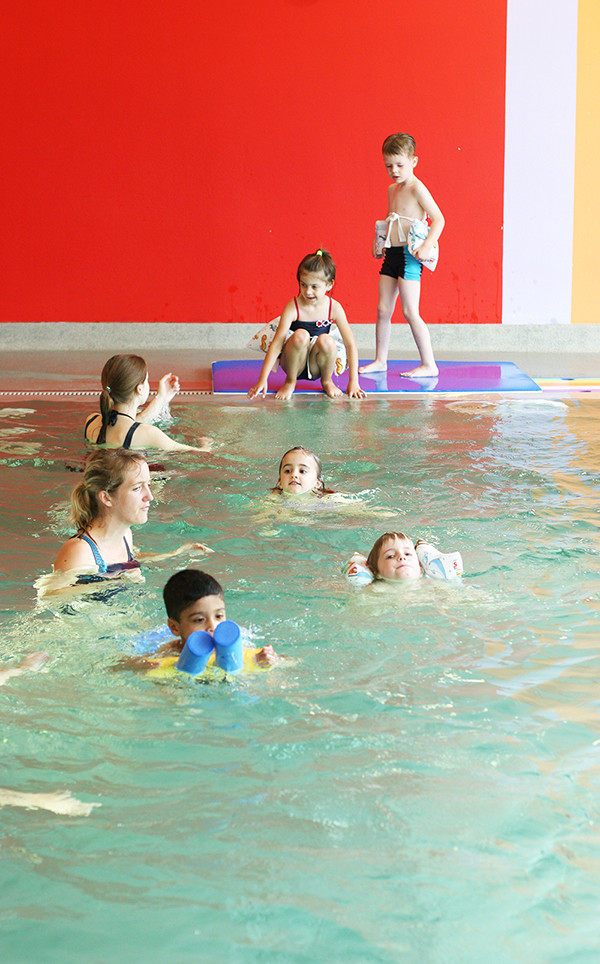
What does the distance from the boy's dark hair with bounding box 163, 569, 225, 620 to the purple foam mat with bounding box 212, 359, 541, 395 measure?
15.7ft

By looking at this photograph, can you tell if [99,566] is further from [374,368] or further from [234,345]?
[234,345]

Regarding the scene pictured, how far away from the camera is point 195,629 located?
2904 mm

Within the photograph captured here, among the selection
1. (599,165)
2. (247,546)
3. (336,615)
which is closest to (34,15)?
(599,165)

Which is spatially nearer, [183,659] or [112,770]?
[112,770]

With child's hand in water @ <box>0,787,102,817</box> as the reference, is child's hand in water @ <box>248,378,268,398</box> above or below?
above

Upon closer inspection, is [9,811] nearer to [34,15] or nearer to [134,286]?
[134,286]

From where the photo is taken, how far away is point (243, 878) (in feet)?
6.80

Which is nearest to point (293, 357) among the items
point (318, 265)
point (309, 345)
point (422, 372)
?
point (309, 345)

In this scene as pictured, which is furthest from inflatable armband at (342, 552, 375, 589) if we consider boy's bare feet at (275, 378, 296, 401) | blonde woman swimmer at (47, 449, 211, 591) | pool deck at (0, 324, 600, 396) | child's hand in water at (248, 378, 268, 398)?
pool deck at (0, 324, 600, 396)

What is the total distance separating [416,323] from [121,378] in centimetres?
339

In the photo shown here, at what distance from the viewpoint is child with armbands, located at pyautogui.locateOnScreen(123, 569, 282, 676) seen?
8.97 ft

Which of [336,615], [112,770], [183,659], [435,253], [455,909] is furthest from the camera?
[435,253]

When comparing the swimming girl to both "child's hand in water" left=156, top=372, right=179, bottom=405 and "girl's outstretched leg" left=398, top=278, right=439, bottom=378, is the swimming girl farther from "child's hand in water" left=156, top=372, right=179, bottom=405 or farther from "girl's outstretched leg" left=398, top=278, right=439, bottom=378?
"girl's outstretched leg" left=398, top=278, right=439, bottom=378

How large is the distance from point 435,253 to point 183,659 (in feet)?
19.3
